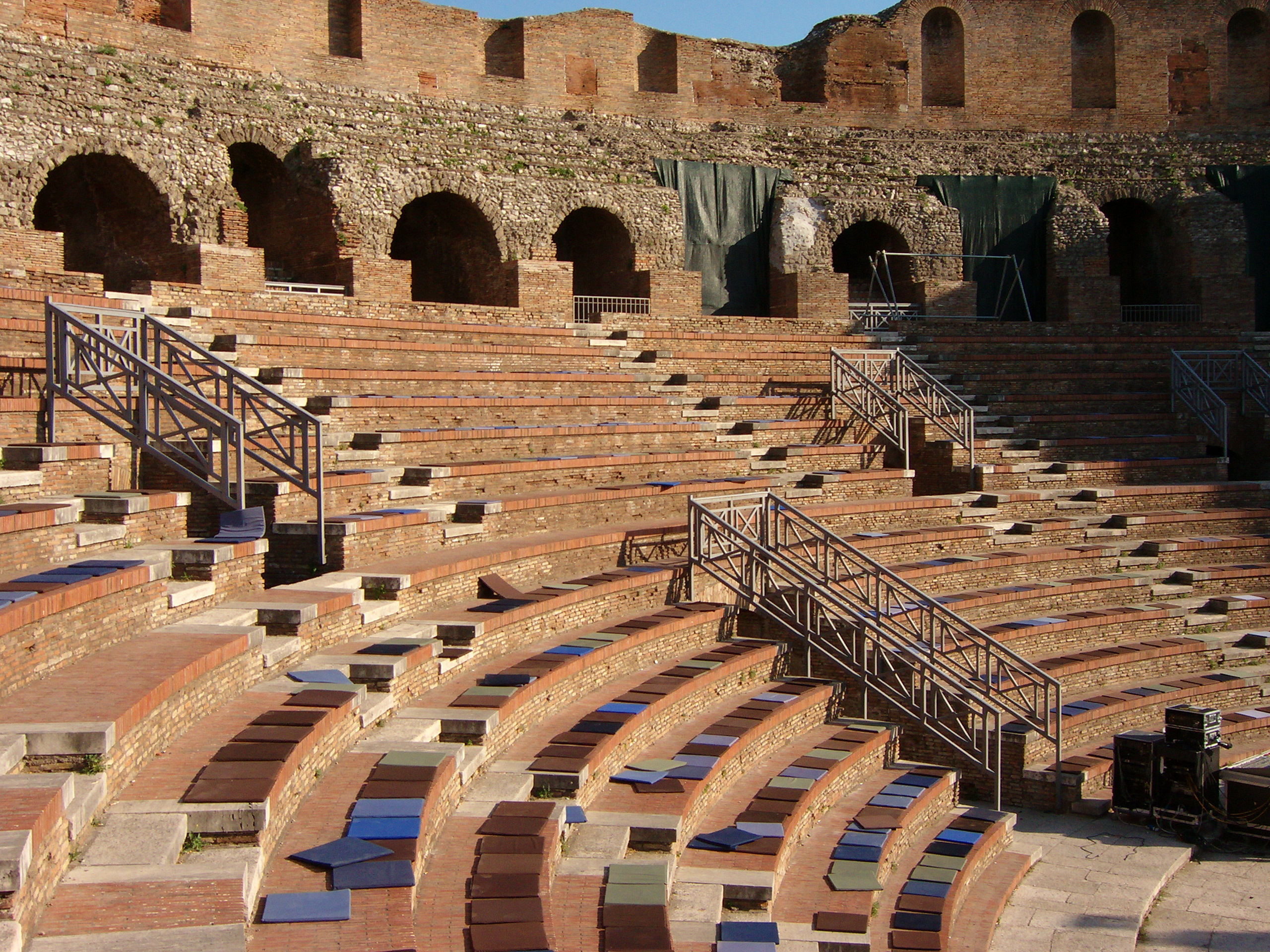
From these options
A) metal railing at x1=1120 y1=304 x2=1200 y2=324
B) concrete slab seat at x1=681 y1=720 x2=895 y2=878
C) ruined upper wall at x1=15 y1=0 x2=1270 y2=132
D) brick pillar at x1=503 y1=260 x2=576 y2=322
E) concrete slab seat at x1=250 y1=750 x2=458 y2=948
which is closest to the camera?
concrete slab seat at x1=250 y1=750 x2=458 y2=948

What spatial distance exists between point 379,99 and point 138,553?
13926 millimetres

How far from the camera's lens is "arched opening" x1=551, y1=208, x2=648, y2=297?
2022 cm

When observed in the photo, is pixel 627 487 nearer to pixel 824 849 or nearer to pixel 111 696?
pixel 824 849

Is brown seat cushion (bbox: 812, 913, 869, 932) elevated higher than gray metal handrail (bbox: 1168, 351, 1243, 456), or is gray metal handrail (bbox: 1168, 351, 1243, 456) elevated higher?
gray metal handrail (bbox: 1168, 351, 1243, 456)

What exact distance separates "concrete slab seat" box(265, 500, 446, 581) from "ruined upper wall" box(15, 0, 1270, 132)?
1261 centimetres

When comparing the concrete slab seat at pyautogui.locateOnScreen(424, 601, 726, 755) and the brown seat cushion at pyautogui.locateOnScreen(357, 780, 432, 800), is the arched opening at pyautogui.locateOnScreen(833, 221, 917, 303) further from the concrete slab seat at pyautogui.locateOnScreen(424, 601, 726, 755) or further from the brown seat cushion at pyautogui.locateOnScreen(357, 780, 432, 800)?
the brown seat cushion at pyautogui.locateOnScreen(357, 780, 432, 800)

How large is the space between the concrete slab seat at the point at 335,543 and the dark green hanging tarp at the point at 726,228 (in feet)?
41.1

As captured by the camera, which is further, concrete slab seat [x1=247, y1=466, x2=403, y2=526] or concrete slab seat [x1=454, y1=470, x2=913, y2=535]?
concrete slab seat [x1=454, y1=470, x2=913, y2=535]

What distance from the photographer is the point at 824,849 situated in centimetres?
747

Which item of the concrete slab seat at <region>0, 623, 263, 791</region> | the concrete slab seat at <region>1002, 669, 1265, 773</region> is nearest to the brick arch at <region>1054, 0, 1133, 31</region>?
the concrete slab seat at <region>1002, 669, 1265, 773</region>

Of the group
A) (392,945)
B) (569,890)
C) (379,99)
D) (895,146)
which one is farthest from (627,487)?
(895,146)

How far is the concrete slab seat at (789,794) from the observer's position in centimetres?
655

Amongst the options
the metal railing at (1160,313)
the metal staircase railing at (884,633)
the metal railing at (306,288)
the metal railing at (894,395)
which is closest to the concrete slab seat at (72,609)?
the metal staircase railing at (884,633)

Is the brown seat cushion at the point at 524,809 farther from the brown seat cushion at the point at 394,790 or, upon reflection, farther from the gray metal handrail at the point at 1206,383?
the gray metal handrail at the point at 1206,383
